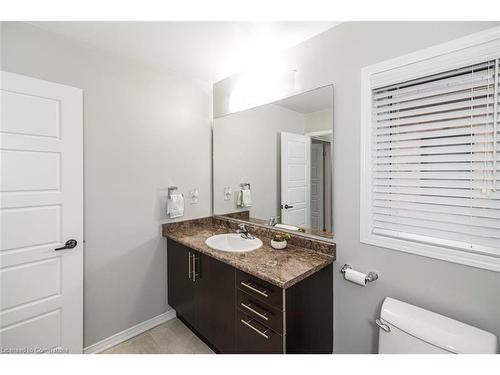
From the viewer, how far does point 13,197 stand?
4.77 ft

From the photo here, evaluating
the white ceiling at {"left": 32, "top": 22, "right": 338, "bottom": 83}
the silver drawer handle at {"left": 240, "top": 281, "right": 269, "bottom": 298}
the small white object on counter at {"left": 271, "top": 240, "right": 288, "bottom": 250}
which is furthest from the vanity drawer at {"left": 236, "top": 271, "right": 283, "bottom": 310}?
the white ceiling at {"left": 32, "top": 22, "right": 338, "bottom": 83}

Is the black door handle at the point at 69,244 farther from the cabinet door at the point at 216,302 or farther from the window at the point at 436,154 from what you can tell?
the window at the point at 436,154

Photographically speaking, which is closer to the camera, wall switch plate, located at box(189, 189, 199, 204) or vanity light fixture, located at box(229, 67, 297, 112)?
vanity light fixture, located at box(229, 67, 297, 112)

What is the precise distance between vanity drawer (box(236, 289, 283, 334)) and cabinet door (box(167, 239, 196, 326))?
59 cm

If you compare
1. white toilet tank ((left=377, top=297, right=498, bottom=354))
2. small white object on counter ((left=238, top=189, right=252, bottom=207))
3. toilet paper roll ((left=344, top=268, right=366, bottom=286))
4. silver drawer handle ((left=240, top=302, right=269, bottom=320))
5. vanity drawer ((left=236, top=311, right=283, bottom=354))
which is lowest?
vanity drawer ((left=236, top=311, right=283, bottom=354))

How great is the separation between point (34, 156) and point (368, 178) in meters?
2.11

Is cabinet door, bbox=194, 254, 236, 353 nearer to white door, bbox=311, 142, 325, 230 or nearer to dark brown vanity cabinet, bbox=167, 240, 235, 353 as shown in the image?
dark brown vanity cabinet, bbox=167, 240, 235, 353

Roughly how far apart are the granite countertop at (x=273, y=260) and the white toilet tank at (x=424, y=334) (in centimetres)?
43

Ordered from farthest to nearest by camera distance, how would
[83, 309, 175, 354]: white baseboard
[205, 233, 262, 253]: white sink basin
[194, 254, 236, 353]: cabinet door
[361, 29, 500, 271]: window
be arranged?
[205, 233, 262, 253]: white sink basin
[83, 309, 175, 354]: white baseboard
[194, 254, 236, 353]: cabinet door
[361, 29, 500, 271]: window

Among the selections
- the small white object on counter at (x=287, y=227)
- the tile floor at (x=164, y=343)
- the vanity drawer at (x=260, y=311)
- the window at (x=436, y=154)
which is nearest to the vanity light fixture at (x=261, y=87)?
the window at (x=436, y=154)

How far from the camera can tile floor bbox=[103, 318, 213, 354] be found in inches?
73.5

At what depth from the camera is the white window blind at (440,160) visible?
1090mm

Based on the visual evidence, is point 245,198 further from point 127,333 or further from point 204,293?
point 127,333
